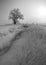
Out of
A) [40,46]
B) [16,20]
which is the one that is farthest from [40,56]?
[16,20]

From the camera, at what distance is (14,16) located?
816cm

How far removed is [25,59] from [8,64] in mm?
286

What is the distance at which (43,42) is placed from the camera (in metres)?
1.16

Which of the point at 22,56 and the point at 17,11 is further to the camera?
the point at 17,11

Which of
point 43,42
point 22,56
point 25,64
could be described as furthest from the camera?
point 43,42

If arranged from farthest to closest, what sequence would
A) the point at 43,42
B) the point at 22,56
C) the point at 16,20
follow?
the point at 16,20 → the point at 43,42 → the point at 22,56

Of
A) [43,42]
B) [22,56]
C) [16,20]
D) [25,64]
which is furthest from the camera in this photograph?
[16,20]

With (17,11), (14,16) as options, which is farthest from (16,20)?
(17,11)

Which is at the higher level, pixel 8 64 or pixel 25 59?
pixel 25 59

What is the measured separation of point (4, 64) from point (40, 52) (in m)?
0.57

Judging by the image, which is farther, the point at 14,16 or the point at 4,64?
the point at 14,16

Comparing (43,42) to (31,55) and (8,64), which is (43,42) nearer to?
(31,55)

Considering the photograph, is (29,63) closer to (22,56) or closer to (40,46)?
(22,56)

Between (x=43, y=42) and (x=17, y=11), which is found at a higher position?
(x=17, y=11)
